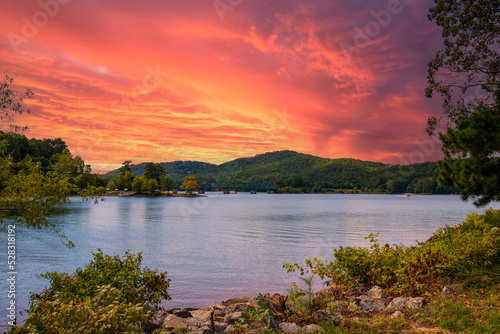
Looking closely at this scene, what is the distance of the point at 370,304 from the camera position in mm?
7938

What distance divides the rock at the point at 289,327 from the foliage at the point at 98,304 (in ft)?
9.23

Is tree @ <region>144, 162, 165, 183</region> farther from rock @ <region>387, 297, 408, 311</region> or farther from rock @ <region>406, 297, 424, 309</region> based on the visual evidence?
rock @ <region>406, 297, 424, 309</region>

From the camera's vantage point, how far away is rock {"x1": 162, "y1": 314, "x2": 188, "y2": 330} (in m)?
7.33

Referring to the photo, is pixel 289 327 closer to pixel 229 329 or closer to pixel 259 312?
pixel 259 312

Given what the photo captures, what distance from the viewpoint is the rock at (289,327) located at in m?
6.46

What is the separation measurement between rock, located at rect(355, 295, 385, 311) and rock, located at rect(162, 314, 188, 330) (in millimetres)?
4254

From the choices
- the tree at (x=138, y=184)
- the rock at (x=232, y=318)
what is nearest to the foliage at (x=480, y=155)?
the rock at (x=232, y=318)

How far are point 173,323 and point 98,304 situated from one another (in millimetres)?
2436

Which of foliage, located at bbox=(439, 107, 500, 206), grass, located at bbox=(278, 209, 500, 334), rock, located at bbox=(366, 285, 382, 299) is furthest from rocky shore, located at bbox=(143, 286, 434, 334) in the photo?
foliage, located at bbox=(439, 107, 500, 206)

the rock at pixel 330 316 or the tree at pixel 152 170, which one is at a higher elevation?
the tree at pixel 152 170

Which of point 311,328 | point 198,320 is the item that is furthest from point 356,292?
point 198,320

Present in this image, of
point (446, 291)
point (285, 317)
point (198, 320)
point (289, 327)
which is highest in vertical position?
point (446, 291)

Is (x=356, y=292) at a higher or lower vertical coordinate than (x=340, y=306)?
lower

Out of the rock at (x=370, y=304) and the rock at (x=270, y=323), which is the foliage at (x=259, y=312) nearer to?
the rock at (x=270, y=323)
